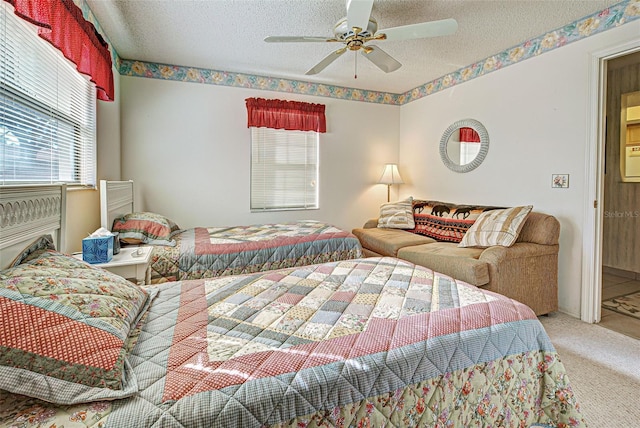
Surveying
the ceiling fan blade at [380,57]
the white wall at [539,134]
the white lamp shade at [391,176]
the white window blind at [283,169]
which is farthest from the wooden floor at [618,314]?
the white window blind at [283,169]

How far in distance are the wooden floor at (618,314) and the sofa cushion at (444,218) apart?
4.42 ft

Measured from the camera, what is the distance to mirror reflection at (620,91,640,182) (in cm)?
376

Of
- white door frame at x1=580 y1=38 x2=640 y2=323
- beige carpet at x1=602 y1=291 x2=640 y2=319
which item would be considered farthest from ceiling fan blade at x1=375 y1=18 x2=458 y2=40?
beige carpet at x1=602 y1=291 x2=640 y2=319

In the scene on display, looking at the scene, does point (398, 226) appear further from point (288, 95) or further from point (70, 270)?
point (70, 270)

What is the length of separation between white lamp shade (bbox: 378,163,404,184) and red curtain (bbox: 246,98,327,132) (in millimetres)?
1091

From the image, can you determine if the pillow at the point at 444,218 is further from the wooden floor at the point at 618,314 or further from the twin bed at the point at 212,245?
the wooden floor at the point at 618,314

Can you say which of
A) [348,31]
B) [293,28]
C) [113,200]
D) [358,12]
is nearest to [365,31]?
[348,31]

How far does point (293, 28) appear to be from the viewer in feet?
9.13

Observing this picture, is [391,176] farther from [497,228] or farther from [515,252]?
[515,252]

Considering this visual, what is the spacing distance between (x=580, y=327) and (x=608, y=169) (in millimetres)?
2592

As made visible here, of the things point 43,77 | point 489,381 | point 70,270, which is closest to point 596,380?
point 489,381

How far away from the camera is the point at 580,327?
2.59m

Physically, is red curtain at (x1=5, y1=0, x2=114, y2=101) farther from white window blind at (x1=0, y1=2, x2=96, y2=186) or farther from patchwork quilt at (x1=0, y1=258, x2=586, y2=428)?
patchwork quilt at (x1=0, y1=258, x2=586, y2=428)

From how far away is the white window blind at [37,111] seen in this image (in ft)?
4.88
